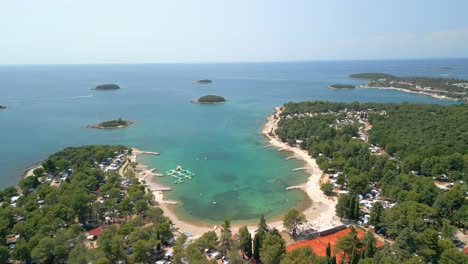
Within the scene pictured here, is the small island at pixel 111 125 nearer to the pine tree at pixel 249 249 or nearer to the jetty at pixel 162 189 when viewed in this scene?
the jetty at pixel 162 189

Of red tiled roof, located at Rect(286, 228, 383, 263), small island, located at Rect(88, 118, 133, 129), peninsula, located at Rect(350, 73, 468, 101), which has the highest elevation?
peninsula, located at Rect(350, 73, 468, 101)

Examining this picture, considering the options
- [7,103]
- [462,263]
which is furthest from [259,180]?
[7,103]

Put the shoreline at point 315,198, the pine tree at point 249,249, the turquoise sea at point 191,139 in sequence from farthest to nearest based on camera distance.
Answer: the turquoise sea at point 191,139 < the shoreline at point 315,198 < the pine tree at point 249,249

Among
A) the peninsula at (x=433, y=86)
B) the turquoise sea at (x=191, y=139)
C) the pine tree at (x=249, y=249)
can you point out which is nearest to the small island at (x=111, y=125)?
the turquoise sea at (x=191, y=139)

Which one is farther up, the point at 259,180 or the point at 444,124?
the point at 444,124

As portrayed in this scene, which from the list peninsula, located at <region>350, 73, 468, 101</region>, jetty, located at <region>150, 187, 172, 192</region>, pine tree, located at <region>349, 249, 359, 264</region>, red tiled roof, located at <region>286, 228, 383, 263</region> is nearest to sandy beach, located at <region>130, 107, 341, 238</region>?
jetty, located at <region>150, 187, 172, 192</region>

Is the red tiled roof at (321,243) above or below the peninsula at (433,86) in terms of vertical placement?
below

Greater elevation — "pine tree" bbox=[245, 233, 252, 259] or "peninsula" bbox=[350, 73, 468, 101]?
"peninsula" bbox=[350, 73, 468, 101]

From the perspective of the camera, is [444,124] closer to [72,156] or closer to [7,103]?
[72,156]

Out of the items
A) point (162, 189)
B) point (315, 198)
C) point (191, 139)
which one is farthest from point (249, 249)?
point (191, 139)

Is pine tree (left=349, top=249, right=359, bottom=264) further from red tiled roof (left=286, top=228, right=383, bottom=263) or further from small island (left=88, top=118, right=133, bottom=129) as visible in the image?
small island (left=88, top=118, right=133, bottom=129)

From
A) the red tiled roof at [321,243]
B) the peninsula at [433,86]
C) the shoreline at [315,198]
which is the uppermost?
the peninsula at [433,86]
